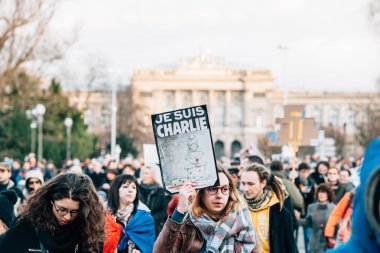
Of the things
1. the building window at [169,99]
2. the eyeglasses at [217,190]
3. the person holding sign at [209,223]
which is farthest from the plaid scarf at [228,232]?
the building window at [169,99]

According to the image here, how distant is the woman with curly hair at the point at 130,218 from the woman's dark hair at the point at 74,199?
8.74 ft

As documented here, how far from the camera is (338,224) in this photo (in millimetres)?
8938

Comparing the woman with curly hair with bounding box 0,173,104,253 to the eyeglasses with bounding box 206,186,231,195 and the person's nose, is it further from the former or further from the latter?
the eyeglasses with bounding box 206,186,231,195

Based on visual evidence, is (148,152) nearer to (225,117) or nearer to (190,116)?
(190,116)

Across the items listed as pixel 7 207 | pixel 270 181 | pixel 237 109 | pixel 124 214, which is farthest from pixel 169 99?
pixel 7 207

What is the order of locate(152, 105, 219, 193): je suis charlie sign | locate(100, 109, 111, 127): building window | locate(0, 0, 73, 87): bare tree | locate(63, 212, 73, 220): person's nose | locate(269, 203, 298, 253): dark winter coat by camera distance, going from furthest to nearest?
locate(100, 109, 111, 127): building window, locate(0, 0, 73, 87): bare tree, locate(269, 203, 298, 253): dark winter coat, locate(152, 105, 219, 193): je suis charlie sign, locate(63, 212, 73, 220): person's nose

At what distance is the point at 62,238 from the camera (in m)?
4.17

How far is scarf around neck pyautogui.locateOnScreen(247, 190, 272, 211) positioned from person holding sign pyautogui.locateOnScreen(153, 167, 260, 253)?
4.30ft

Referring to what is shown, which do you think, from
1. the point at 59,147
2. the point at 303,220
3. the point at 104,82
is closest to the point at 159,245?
the point at 303,220

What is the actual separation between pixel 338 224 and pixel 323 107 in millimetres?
108258

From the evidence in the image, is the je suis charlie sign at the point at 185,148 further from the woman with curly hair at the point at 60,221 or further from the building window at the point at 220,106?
the building window at the point at 220,106

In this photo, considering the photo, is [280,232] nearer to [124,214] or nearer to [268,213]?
[268,213]

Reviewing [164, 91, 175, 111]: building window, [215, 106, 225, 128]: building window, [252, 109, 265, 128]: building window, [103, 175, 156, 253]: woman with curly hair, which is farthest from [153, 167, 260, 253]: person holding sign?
[215, 106, 225, 128]: building window

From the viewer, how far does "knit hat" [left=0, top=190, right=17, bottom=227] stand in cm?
574
